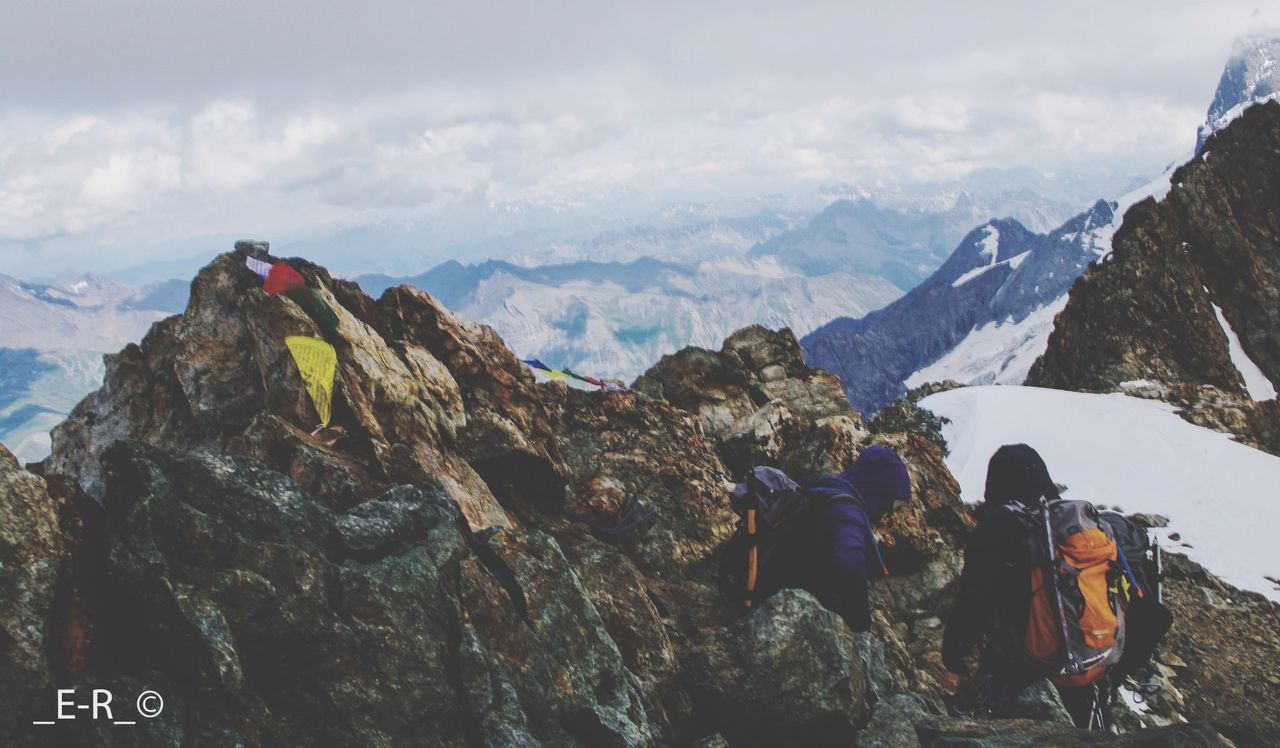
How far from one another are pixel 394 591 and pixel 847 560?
18.7ft

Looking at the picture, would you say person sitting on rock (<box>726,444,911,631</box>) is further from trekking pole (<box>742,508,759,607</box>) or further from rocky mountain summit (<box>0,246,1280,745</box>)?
rocky mountain summit (<box>0,246,1280,745</box>)

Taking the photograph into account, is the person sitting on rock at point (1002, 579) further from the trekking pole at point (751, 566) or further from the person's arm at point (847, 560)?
the trekking pole at point (751, 566)

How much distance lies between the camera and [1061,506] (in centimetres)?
852

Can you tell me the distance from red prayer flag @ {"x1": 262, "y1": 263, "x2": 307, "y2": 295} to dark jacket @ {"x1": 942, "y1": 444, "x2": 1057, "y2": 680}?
13.5 metres

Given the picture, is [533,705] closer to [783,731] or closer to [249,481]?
[783,731]

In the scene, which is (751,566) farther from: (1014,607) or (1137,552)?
(1137,552)

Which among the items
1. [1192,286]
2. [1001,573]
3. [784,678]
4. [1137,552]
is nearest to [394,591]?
[784,678]

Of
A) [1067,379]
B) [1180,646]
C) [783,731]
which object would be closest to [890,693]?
[783,731]

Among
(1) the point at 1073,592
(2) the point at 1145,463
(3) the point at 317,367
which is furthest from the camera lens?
(2) the point at 1145,463

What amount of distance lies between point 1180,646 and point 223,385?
23.3m

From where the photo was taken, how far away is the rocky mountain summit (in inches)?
265

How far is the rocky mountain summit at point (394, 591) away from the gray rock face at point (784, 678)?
0.03 m

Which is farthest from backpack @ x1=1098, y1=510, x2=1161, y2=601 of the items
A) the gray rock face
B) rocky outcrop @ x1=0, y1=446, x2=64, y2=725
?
rocky outcrop @ x1=0, y1=446, x2=64, y2=725

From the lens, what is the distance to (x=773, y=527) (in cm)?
977
